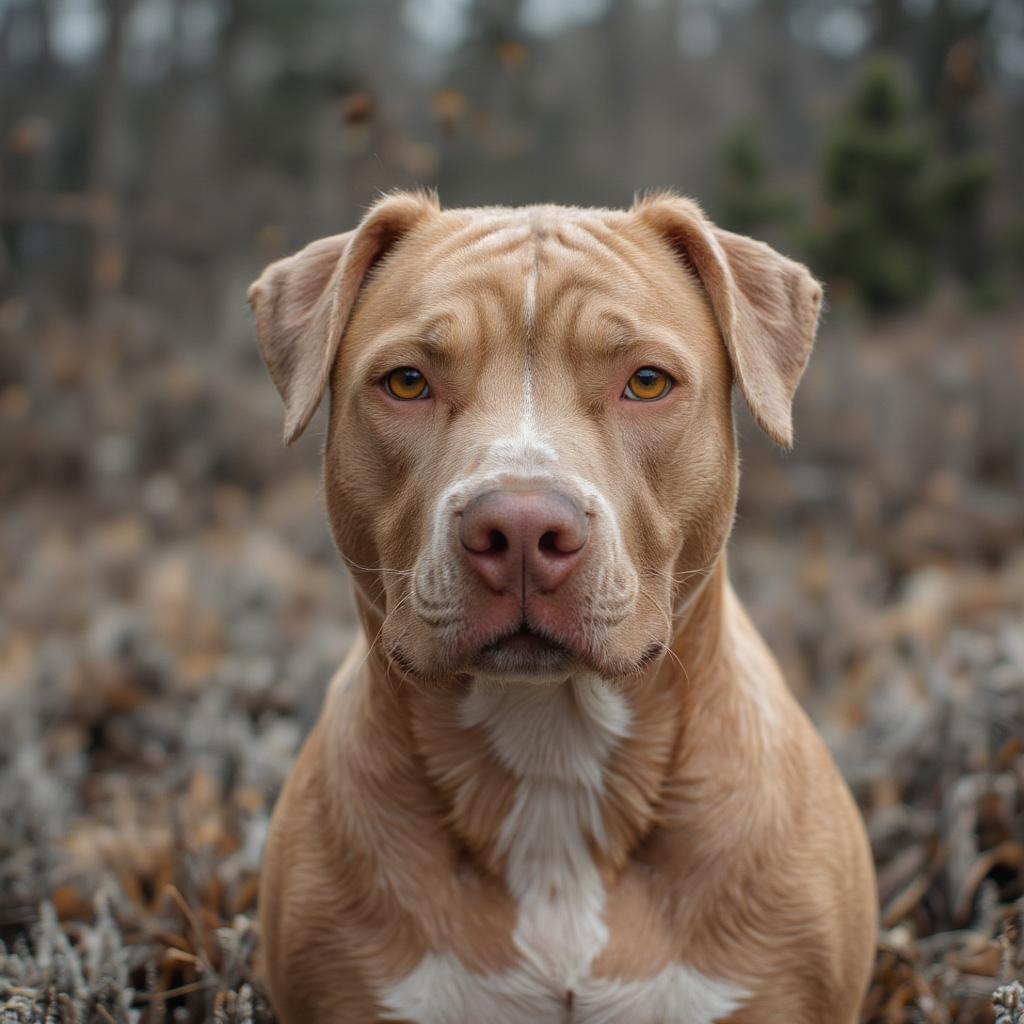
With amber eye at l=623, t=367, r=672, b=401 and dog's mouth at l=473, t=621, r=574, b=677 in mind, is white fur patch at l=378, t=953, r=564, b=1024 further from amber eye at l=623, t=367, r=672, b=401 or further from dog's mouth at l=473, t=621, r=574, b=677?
amber eye at l=623, t=367, r=672, b=401

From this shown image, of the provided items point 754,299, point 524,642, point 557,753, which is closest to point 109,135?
point 754,299

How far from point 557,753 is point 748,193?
1227 cm

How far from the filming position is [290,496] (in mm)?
10898

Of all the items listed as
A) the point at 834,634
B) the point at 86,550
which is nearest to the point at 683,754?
the point at 834,634

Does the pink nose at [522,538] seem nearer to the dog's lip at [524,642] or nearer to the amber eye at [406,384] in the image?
the dog's lip at [524,642]

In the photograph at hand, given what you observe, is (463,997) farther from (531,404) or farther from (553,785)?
(531,404)

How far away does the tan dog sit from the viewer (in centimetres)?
262

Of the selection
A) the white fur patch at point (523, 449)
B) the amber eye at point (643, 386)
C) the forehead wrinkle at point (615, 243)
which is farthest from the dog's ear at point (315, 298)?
the amber eye at point (643, 386)

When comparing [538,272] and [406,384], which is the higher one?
[538,272]

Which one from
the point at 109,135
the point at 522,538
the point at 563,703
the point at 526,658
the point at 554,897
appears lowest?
the point at 554,897

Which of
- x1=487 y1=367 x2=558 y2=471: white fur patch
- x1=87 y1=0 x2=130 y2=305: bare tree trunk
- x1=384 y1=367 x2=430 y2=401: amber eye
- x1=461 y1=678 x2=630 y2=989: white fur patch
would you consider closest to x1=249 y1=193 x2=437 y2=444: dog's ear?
x1=384 y1=367 x2=430 y2=401: amber eye

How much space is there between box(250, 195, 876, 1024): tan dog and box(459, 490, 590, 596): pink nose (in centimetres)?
11

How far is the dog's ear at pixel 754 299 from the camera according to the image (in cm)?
289

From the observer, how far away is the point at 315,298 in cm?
316
